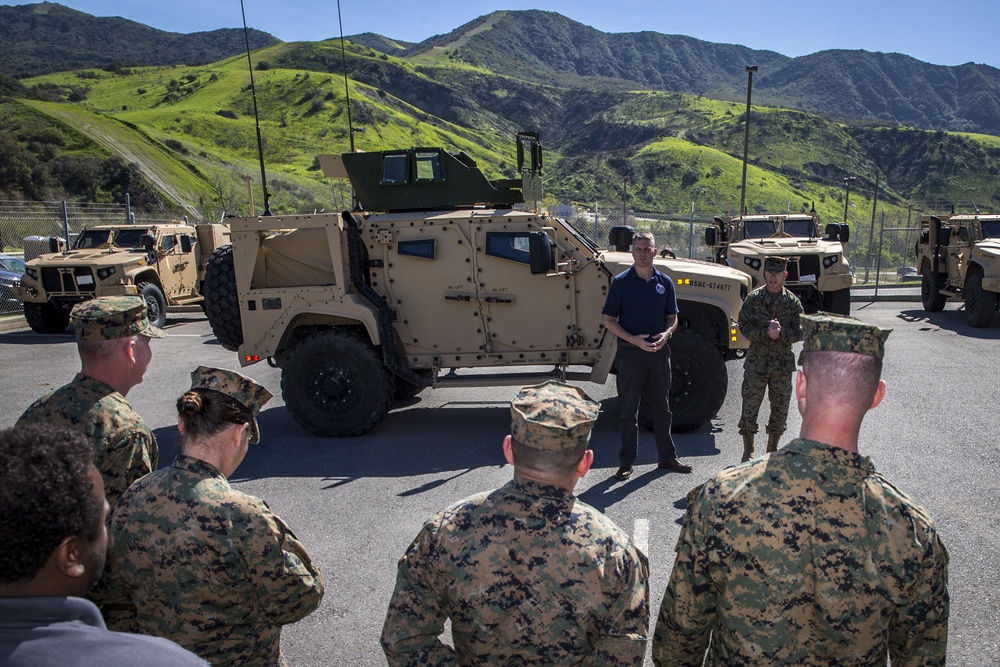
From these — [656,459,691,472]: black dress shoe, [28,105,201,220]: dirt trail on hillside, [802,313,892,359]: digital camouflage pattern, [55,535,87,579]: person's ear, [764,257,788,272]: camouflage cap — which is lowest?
[656,459,691,472]: black dress shoe

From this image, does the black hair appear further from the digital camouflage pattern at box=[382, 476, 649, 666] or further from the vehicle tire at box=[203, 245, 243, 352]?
the vehicle tire at box=[203, 245, 243, 352]

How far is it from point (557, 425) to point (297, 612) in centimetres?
104

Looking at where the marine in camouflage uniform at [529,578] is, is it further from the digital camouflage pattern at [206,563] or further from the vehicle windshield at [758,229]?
the vehicle windshield at [758,229]

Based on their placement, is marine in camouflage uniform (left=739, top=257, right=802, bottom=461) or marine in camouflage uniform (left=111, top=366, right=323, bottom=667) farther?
marine in camouflage uniform (left=739, top=257, right=802, bottom=461)

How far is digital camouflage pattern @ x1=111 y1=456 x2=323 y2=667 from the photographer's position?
7.36 ft

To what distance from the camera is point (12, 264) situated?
16469mm

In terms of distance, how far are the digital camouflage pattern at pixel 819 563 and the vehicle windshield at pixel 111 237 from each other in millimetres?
15104

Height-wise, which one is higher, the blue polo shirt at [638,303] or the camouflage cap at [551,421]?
the camouflage cap at [551,421]

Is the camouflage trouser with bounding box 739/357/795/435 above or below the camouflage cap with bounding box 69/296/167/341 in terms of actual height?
below

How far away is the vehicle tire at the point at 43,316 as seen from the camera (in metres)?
13.7

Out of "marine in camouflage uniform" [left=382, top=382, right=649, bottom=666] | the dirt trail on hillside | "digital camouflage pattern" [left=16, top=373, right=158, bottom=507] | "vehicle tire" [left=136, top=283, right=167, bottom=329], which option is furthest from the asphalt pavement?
the dirt trail on hillside

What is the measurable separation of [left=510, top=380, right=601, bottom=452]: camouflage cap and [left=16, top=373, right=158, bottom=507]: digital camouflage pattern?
1620 millimetres

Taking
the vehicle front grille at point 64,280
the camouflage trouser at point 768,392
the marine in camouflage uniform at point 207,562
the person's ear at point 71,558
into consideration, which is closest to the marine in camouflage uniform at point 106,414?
the marine in camouflage uniform at point 207,562

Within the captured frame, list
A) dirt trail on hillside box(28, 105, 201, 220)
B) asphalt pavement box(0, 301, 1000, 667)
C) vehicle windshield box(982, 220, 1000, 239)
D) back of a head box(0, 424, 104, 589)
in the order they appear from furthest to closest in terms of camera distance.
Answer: dirt trail on hillside box(28, 105, 201, 220), vehicle windshield box(982, 220, 1000, 239), asphalt pavement box(0, 301, 1000, 667), back of a head box(0, 424, 104, 589)
